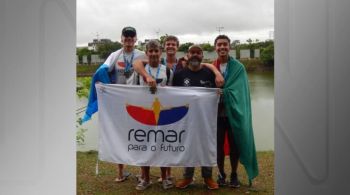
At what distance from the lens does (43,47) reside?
3.18 meters

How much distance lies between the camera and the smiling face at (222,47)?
13.5 feet

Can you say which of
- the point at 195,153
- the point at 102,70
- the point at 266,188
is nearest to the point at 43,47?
the point at 102,70

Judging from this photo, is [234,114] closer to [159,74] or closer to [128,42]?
[159,74]

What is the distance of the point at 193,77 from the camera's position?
4.12 meters

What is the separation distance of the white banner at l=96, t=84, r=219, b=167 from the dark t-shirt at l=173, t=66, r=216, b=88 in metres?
Answer: 0.06

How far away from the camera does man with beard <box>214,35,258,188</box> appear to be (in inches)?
163

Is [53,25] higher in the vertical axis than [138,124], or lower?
higher

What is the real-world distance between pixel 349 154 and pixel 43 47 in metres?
2.28

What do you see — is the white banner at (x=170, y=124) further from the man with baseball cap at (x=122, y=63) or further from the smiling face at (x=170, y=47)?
the smiling face at (x=170, y=47)

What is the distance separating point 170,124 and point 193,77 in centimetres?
49

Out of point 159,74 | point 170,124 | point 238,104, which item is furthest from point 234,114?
point 159,74

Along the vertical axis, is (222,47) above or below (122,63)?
above

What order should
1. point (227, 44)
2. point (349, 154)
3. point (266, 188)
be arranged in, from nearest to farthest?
point (349, 154) → point (227, 44) → point (266, 188)

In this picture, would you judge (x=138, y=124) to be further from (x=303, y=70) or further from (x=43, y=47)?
(x=303, y=70)
